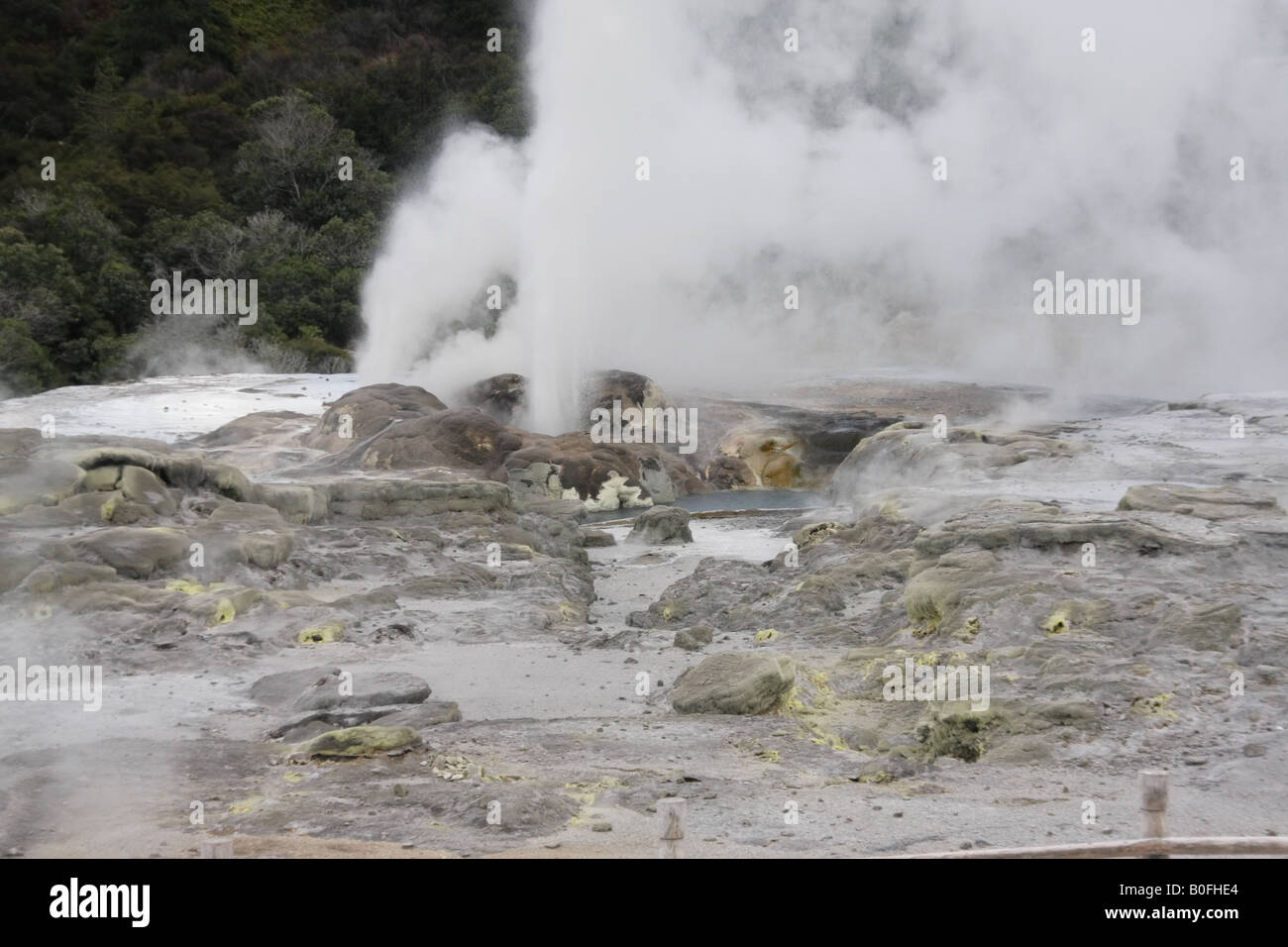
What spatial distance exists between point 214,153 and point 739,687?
38.5 meters

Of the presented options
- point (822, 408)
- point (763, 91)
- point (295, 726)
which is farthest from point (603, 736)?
point (763, 91)

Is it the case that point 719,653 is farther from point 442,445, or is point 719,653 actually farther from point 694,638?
point 442,445

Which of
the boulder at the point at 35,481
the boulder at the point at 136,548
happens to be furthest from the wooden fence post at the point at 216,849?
the boulder at the point at 35,481

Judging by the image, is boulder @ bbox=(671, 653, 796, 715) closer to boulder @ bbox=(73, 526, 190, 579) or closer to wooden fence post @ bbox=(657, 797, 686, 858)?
wooden fence post @ bbox=(657, 797, 686, 858)

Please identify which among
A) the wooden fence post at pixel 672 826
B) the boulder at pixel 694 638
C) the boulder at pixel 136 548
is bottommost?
the wooden fence post at pixel 672 826

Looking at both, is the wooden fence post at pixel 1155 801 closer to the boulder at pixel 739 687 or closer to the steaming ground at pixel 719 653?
the steaming ground at pixel 719 653

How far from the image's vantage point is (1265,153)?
26344 mm

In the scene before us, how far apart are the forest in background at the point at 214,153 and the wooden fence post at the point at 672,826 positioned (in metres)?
26.4

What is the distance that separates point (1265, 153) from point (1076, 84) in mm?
4118

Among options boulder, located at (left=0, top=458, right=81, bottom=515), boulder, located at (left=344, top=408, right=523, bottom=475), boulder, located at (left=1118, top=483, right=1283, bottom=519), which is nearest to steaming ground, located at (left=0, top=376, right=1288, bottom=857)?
boulder, located at (left=1118, top=483, right=1283, bottom=519)

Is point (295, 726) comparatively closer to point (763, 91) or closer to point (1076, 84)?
point (1076, 84)

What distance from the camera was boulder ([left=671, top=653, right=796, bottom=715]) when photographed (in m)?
6.27

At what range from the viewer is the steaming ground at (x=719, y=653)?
4.70 m
